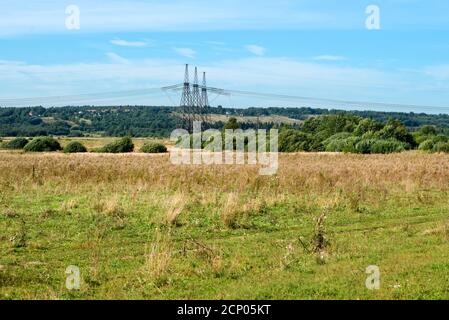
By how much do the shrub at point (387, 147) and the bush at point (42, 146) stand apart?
31.0 metres

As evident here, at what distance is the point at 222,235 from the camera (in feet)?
47.4

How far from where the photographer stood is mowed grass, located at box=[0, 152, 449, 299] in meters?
9.04

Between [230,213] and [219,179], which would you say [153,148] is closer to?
[219,179]

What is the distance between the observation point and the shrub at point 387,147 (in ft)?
175

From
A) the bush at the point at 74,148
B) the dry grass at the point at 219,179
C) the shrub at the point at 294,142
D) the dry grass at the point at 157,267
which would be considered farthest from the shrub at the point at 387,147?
the dry grass at the point at 157,267

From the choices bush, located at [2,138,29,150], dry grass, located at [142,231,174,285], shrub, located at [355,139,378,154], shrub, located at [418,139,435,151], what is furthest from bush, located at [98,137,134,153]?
dry grass, located at [142,231,174,285]

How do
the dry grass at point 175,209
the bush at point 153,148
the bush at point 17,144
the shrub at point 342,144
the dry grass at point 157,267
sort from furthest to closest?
the bush at point 17,144 < the bush at point 153,148 < the shrub at point 342,144 < the dry grass at point 175,209 < the dry grass at point 157,267

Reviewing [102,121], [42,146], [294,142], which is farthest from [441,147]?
[102,121]

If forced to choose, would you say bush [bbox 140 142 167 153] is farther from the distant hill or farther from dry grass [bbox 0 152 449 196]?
the distant hill

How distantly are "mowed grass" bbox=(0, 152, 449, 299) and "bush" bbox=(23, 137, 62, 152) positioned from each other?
34.9m

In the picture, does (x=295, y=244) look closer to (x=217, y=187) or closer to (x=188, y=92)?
(x=217, y=187)

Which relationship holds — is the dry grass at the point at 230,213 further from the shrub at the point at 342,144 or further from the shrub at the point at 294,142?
the shrub at the point at 294,142

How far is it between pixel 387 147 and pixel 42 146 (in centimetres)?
3290
